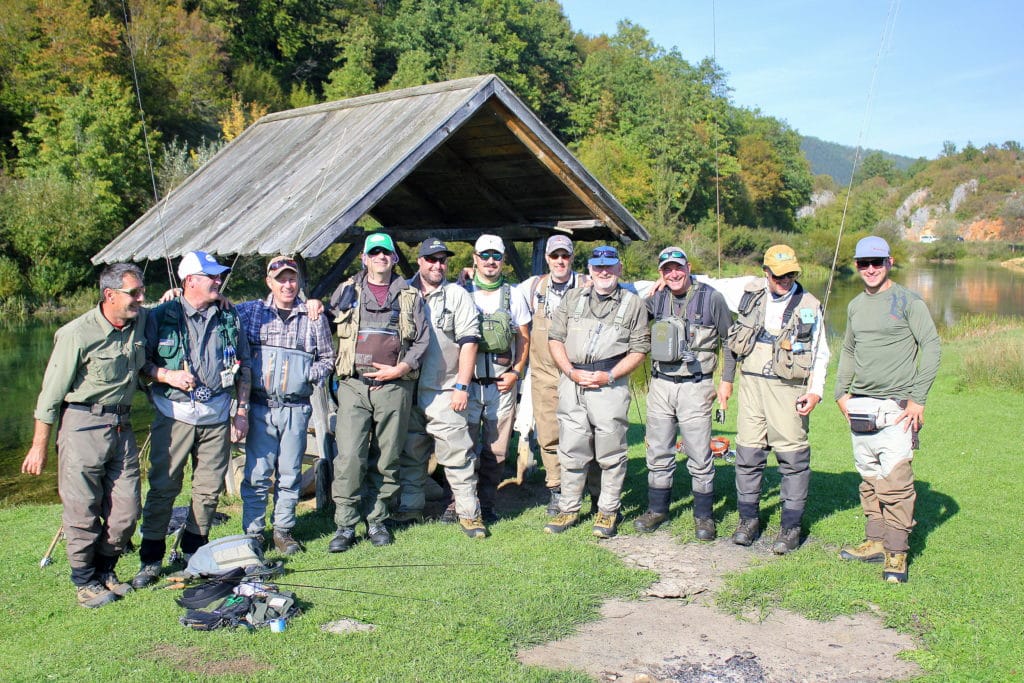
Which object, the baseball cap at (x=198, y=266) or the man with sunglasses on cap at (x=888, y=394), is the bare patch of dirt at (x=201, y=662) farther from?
the man with sunglasses on cap at (x=888, y=394)

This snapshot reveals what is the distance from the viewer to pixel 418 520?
6879mm

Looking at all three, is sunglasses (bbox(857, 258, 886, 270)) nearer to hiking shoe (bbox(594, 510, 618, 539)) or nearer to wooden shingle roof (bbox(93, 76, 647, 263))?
hiking shoe (bbox(594, 510, 618, 539))

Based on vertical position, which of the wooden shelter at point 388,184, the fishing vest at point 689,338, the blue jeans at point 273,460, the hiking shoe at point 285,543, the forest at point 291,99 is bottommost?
the hiking shoe at point 285,543

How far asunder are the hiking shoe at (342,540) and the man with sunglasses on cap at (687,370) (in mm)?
2373

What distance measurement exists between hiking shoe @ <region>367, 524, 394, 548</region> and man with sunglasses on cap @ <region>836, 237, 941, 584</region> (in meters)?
3.32

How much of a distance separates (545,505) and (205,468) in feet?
9.83

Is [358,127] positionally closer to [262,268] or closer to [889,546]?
[889,546]

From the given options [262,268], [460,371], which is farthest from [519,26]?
[460,371]

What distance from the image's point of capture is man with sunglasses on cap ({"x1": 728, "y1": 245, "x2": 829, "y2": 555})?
6008mm

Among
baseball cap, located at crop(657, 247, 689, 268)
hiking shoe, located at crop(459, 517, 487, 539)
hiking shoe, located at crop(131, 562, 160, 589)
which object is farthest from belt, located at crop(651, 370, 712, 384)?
hiking shoe, located at crop(131, 562, 160, 589)

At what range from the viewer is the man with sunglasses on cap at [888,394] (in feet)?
18.5

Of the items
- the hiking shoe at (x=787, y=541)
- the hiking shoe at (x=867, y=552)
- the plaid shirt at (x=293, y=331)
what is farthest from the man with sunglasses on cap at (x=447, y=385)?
the hiking shoe at (x=867, y=552)

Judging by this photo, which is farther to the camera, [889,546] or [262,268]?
[262,268]

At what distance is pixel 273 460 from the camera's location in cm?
619
